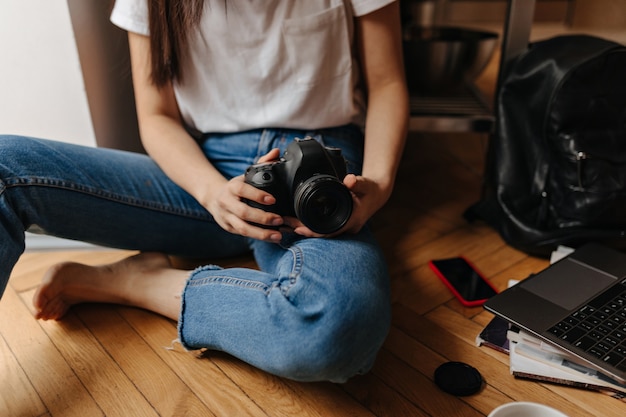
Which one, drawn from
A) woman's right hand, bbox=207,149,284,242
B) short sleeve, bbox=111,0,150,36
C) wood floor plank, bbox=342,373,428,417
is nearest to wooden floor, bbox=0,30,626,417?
wood floor plank, bbox=342,373,428,417

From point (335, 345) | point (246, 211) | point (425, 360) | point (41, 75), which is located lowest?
point (425, 360)

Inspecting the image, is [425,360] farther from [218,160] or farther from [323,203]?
[218,160]

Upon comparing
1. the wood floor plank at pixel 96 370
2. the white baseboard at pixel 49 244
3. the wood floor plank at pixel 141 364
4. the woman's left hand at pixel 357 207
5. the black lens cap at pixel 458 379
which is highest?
the woman's left hand at pixel 357 207

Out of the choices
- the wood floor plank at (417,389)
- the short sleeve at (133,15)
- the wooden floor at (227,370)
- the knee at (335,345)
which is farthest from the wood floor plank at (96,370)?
the short sleeve at (133,15)

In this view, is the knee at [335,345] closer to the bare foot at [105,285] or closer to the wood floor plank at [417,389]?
the wood floor plank at [417,389]

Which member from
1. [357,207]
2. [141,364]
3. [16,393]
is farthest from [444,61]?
[16,393]

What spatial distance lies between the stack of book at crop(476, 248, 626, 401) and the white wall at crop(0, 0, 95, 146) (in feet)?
2.55

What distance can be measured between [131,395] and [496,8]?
2.36 m

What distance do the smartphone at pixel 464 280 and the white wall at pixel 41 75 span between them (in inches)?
26.2

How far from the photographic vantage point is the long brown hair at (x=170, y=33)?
0.77 metres

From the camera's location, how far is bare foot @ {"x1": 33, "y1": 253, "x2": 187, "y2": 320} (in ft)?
2.63

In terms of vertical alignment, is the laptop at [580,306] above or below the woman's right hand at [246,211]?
below

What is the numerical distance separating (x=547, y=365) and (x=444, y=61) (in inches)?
28.1

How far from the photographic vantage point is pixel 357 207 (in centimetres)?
70
